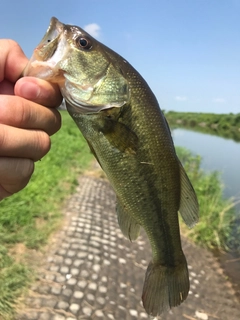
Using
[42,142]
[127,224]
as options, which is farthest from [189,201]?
[42,142]

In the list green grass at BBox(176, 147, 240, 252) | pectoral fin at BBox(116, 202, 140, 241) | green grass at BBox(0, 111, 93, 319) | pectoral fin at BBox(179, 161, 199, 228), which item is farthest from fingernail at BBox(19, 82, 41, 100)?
green grass at BBox(176, 147, 240, 252)

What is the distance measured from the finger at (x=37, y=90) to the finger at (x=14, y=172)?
36 cm

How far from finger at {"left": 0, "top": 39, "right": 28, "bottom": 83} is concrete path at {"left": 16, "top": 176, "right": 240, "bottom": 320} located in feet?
12.9

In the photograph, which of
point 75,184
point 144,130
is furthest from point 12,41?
point 75,184

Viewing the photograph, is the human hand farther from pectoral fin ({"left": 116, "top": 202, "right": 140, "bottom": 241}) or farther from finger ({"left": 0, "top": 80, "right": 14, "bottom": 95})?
pectoral fin ({"left": 116, "top": 202, "right": 140, "bottom": 241})

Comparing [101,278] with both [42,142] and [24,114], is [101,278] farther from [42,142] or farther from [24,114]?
[24,114]

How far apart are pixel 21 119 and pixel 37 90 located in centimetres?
19

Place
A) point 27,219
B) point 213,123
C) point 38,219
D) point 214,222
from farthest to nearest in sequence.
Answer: point 213,123, point 214,222, point 38,219, point 27,219

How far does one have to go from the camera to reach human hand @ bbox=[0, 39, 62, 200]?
1.97 meters

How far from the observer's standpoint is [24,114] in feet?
6.60

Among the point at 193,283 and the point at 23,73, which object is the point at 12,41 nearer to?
the point at 23,73

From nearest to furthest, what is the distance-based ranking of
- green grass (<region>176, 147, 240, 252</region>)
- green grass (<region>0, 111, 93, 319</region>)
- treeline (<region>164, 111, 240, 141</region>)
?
1. green grass (<region>0, 111, 93, 319</region>)
2. green grass (<region>176, 147, 240, 252</region>)
3. treeline (<region>164, 111, 240, 141</region>)

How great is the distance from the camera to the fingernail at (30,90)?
196 cm

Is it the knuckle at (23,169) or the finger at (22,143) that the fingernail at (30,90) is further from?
the knuckle at (23,169)
